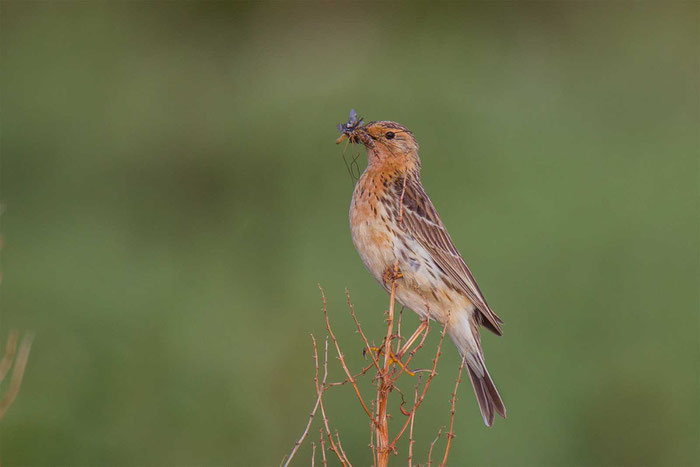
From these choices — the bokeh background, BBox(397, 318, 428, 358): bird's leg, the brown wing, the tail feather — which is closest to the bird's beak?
the brown wing

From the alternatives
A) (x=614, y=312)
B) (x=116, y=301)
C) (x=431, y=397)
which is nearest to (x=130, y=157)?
(x=116, y=301)

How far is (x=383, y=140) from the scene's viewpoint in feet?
21.1

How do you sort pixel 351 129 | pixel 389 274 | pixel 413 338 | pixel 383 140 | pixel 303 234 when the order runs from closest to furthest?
pixel 413 338, pixel 389 274, pixel 351 129, pixel 383 140, pixel 303 234

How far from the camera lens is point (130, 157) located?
13.9 meters

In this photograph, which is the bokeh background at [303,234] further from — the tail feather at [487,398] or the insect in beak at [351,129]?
the insect in beak at [351,129]

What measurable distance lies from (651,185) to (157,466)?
21.0 ft

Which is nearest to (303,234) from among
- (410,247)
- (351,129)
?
(351,129)

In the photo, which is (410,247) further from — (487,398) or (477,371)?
(487,398)

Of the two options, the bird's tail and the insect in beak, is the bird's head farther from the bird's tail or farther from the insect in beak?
the bird's tail

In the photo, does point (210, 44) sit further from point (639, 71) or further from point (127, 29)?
point (639, 71)

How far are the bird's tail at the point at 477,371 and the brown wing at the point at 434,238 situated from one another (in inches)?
5.2

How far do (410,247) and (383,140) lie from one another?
0.78m

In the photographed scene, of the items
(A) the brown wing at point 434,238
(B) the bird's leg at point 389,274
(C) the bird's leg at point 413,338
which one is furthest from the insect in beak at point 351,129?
(C) the bird's leg at point 413,338

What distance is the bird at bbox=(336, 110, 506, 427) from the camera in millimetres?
5969
